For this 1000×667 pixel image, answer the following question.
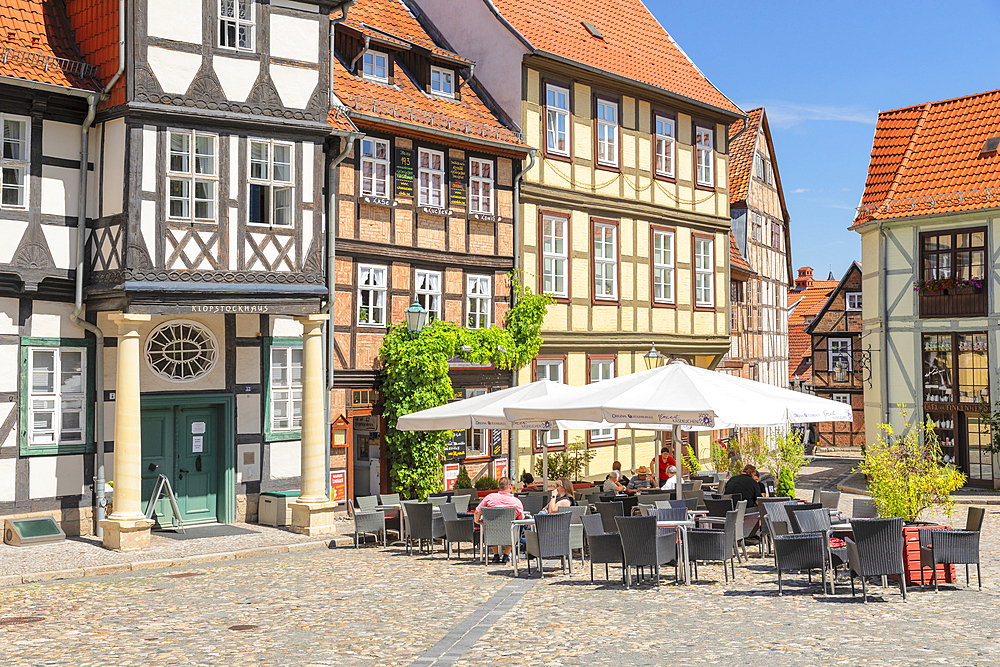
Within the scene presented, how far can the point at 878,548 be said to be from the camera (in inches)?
442

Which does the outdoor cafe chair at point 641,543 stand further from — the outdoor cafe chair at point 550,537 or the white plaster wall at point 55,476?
the white plaster wall at point 55,476

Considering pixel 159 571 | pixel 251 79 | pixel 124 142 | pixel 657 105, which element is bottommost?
pixel 159 571

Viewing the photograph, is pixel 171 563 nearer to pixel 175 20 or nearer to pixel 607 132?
pixel 175 20

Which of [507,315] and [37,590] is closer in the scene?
[37,590]

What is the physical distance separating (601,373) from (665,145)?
6.13m

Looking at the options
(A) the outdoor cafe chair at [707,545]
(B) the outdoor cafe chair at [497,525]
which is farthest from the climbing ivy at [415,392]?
(A) the outdoor cafe chair at [707,545]

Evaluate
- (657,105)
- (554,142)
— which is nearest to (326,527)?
(554,142)

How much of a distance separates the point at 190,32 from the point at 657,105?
13488 mm

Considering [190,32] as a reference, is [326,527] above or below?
below

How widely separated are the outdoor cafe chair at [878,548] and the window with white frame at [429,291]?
11752 mm

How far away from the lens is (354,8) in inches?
917

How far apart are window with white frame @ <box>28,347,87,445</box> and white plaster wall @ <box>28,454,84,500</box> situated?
0.87 feet

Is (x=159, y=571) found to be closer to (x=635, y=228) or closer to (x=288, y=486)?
(x=288, y=486)

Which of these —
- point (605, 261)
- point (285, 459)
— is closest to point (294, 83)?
point (285, 459)
